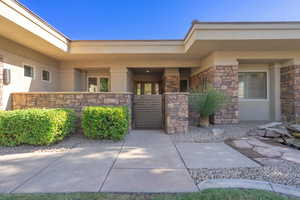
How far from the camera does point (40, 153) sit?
4461mm

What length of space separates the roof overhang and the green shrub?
11.3 feet

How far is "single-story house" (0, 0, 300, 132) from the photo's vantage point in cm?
646

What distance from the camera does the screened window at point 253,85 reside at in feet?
30.8

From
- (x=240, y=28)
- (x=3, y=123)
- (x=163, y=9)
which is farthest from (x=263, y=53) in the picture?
(x=3, y=123)

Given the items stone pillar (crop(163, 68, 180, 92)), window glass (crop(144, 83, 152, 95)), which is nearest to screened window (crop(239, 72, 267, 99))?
stone pillar (crop(163, 68, 180, 92))

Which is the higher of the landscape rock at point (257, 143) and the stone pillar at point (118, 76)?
the stone pillar at point (118, 76)

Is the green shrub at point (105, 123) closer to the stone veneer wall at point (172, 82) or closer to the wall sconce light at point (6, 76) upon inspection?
the wall sconce light at point (6, 76)

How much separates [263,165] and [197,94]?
3.96 m

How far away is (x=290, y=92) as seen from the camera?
8258 millimetres

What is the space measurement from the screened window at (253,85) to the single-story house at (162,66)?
45 mm

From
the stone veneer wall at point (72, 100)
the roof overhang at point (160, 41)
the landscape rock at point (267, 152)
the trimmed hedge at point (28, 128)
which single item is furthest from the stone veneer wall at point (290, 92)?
the trimmed hedge at point (28, 128)

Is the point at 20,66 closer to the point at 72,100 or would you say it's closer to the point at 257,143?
the point at 72,100

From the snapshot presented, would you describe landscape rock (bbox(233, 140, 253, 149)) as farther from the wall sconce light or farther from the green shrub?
the wall sconce light

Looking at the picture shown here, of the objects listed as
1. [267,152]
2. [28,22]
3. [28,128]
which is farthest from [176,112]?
[28,22]
